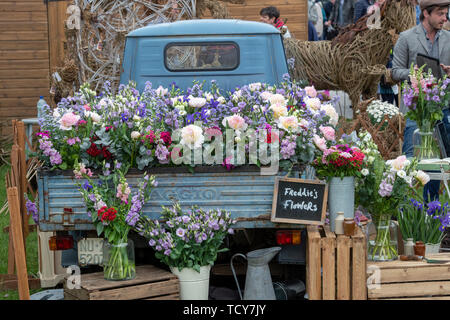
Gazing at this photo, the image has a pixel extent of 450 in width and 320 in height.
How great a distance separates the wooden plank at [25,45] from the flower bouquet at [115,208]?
8584mm

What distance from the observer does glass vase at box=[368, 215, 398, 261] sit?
5.03 metres

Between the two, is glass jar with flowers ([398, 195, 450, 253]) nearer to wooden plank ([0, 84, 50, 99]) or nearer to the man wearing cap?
the man wearing cap

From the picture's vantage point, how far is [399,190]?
16.4ft

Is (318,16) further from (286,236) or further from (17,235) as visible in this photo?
(17,235)

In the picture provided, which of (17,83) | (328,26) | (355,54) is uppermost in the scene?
(328,26)

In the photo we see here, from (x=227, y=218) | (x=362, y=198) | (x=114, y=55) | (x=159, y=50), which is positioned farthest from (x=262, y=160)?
(x=114, y=55)

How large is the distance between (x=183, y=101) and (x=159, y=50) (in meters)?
1.25

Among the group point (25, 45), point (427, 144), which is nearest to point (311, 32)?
point (25, 45)

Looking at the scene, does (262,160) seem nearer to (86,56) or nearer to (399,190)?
(399,190)

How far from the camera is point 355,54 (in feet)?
34.2

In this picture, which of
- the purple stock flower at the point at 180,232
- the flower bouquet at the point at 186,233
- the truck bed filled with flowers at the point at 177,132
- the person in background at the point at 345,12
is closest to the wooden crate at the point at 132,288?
the flower bouquet at the point at 186,233

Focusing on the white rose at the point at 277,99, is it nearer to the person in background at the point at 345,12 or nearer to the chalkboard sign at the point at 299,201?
the chalkboard sign at the point at 299,201

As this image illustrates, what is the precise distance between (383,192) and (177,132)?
1383mm

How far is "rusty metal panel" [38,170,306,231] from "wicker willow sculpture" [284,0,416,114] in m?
5.51
